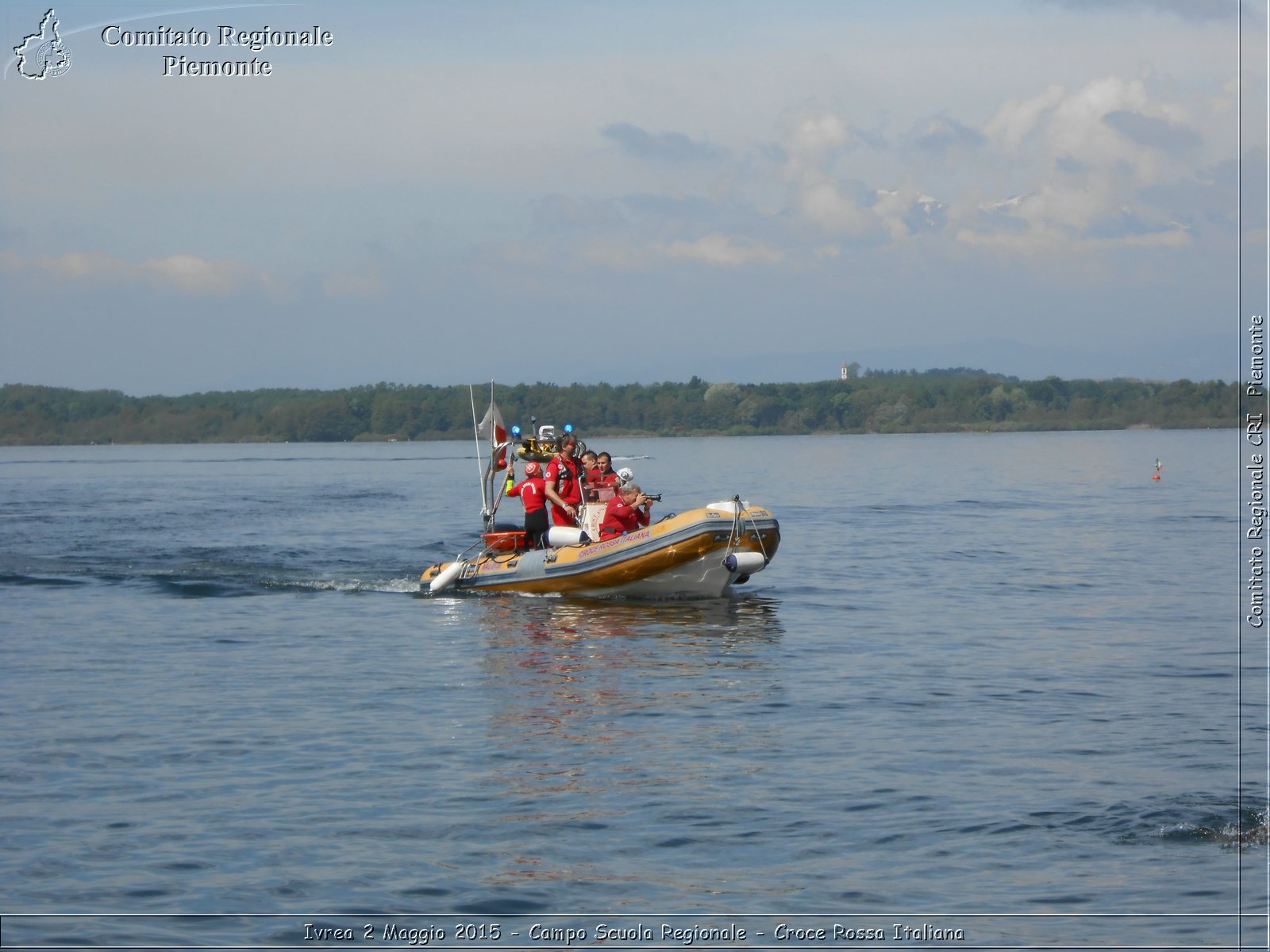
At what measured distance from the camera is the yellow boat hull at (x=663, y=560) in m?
19.0

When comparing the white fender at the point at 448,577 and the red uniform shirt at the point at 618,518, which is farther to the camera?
the white fender at the point at 448,577

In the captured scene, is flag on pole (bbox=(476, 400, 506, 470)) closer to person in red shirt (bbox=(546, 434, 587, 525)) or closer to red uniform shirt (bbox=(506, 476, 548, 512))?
red uniform shirt (bbox=(506, 476, 548, 512))

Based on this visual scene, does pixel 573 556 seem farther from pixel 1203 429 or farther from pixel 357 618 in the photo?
pixel 1203 429

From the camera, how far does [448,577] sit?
21.2m

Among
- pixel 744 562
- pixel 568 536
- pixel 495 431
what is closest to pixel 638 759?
pixel 744 562

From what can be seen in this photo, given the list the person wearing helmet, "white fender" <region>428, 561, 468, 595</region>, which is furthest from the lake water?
Answer: the person wearing helmet

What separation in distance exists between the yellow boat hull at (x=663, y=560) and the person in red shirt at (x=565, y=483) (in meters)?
0.54

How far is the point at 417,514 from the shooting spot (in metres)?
41.8

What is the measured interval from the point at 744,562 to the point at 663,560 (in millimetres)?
1098

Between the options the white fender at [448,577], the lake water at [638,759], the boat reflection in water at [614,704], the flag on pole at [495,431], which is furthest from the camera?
the white fender at [448,577]

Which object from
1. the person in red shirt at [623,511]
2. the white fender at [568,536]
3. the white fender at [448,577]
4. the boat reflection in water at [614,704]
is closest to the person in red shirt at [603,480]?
the person in red shirt at [623,511]

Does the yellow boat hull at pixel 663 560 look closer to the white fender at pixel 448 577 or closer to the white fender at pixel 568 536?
the white fender at pixel 568 536

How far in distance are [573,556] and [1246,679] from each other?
8.85 meters

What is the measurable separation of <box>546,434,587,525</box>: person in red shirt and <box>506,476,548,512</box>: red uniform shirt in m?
0.18
